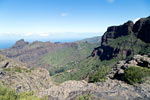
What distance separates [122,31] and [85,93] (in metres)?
167

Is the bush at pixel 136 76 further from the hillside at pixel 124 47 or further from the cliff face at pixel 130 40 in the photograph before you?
the cliff face at pixel 130 40

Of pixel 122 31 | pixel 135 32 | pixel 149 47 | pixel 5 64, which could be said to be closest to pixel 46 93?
pixel 5 64

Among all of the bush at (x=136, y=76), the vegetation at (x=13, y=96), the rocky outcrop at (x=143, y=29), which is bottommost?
the vegetation at (x=13, y=96)

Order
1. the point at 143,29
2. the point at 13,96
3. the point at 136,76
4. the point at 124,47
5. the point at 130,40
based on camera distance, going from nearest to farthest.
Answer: the point at 13,96, the point at 136,76, the point at 143,29, the point at 124,47, the point at 130,40

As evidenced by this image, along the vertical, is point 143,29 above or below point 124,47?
above

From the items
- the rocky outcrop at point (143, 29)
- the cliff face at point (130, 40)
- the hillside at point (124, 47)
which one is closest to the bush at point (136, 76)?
the hillside at point (124, 47)

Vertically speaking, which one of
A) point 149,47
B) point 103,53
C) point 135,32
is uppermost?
point 135,32

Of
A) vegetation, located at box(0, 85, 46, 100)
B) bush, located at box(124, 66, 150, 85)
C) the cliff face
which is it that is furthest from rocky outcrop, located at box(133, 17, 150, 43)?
vegetation, located at box(0, 85, 46, 100)

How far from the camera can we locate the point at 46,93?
140 ft

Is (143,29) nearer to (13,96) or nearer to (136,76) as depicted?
(136,76)

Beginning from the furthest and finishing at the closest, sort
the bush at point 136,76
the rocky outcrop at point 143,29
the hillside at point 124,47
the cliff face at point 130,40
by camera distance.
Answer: the rocky outcrop at point 143,29 < the cliff face at point 130,40 < the hillside at point 124,47 < the bush at point 136,76

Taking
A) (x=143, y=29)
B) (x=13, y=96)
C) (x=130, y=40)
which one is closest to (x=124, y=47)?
(x=130, y=40)

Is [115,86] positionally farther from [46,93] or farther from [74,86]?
[46,93]

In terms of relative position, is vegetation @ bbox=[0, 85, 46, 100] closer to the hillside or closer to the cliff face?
the hillside
